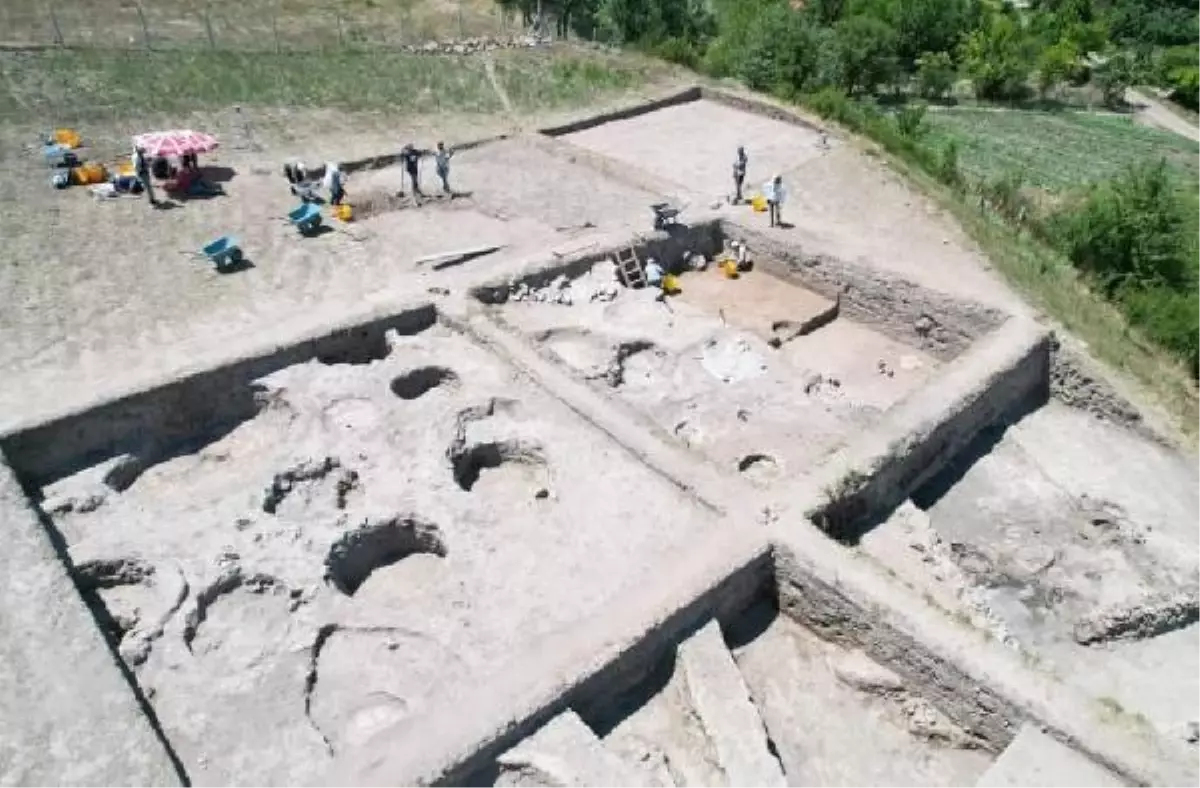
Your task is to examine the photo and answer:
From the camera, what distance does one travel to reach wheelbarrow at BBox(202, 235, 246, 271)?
1567cm

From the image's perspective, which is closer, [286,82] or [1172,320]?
[1172,320]

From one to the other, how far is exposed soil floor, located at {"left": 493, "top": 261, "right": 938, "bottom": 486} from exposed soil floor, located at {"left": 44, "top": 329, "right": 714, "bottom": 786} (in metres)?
1.47

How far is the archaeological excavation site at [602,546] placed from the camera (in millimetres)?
8258

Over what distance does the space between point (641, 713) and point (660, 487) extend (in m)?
2.70

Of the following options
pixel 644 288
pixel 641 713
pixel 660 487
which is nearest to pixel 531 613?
pixel 641 713

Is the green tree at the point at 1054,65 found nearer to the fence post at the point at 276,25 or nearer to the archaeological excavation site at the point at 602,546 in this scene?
the fence post at the point at 276,25

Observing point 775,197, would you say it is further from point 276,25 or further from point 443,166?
point 276,25

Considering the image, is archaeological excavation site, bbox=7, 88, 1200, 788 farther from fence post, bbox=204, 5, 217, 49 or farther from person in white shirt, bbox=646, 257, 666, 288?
fence post, bbox=204, 5, 217, 49

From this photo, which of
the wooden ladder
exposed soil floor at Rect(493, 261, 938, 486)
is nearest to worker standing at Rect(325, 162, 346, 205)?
exposed soil floor at Rect(493, 261, 938, 486)

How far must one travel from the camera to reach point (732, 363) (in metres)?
14.3

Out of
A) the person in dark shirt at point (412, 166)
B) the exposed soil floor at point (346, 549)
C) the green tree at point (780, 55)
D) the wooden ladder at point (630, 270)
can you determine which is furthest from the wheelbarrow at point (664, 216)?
the green tree at point (780, 55)

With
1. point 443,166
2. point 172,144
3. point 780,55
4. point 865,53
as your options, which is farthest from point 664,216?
point 865,53

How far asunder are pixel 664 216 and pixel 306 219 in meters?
6.29

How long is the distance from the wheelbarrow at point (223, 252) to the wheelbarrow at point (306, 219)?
4.85ft
